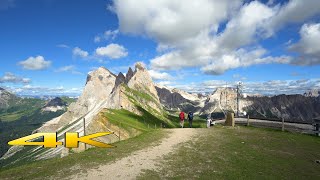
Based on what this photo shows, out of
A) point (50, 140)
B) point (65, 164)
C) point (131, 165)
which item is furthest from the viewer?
point (65, 164)

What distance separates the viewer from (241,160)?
85.5 ft

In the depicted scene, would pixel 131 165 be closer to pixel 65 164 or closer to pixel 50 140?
pixel 65 164

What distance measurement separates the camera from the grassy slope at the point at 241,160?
70.9 ft

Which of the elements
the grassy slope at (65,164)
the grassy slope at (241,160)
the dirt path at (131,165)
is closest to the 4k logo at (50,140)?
the dirt path at (131,165)

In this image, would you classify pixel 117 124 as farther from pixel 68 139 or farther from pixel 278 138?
pixel 68 139

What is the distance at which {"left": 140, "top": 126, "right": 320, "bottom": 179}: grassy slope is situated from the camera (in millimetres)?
21608

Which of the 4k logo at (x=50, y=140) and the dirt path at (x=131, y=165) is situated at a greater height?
the 4k logo at (x=50, y=140)

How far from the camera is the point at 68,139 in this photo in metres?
13.9

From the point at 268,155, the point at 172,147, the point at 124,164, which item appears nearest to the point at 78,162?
the point at 124,164

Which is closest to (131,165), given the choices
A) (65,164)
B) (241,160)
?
(65,164)

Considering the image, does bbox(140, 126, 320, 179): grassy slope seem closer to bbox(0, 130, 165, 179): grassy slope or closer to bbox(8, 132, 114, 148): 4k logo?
bbox(0, 130, 165, 179): grassy slope

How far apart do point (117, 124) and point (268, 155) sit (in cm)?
5974

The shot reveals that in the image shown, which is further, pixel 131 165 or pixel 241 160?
pixel 241 160

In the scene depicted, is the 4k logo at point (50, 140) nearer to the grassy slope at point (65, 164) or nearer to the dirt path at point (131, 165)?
the dirt path at point (131, 165)
